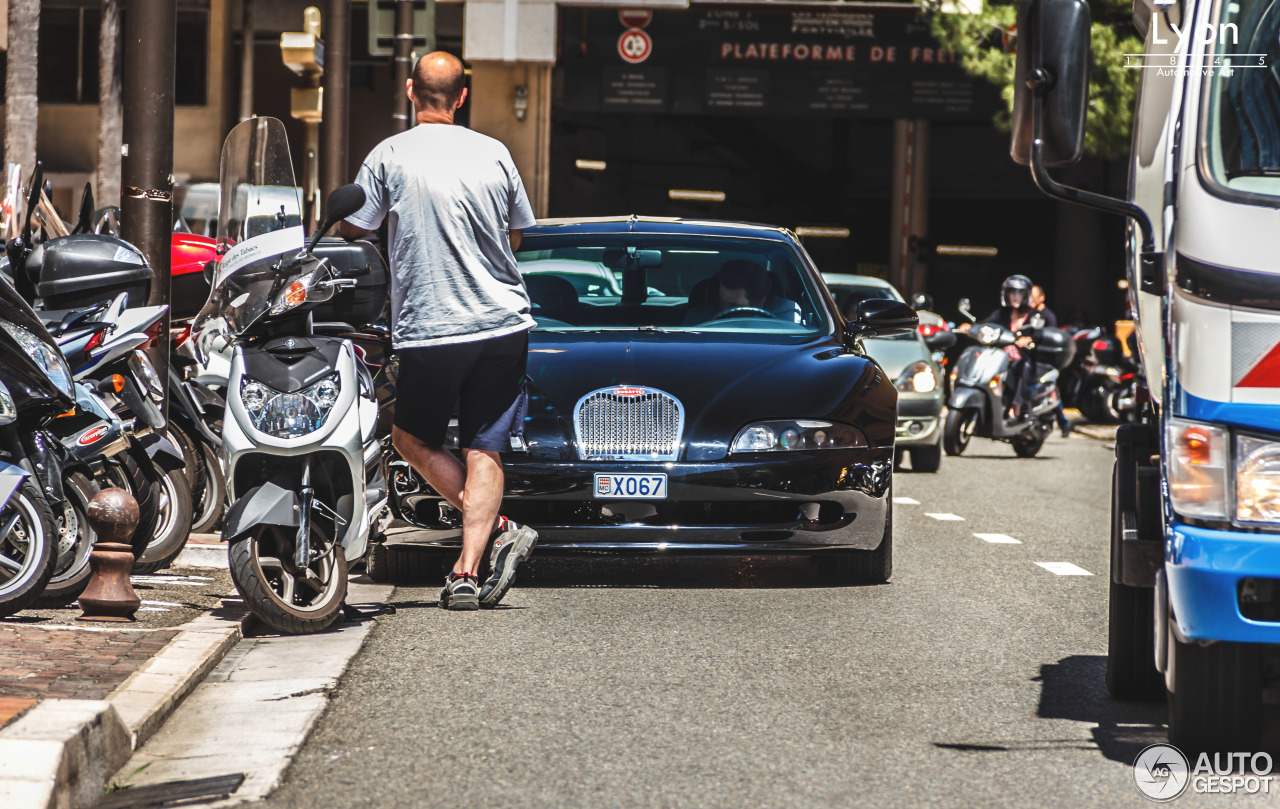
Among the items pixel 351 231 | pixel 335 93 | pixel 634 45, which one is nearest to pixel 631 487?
pixel 351 231

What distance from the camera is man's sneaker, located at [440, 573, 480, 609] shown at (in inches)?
262

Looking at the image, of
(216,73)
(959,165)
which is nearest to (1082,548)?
(216,73)

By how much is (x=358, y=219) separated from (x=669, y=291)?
7.29 feet

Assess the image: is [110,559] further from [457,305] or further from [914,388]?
[914,388]

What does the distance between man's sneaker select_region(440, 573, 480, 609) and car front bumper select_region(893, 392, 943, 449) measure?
817cm

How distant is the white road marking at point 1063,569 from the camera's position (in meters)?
8.38

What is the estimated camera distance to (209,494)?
8422 mm

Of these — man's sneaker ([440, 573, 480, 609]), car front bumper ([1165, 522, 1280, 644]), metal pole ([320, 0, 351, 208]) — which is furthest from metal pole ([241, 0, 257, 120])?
car front bumper ([1165, 522, 1280, 644])

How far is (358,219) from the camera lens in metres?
6.52

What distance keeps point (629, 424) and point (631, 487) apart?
28 centimetres

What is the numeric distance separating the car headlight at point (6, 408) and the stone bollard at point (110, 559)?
39 centimetres

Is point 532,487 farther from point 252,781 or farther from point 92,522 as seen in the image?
point 252,781

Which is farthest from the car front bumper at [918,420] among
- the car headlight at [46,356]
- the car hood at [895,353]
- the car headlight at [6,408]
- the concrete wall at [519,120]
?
the concrete wall at [519,120]

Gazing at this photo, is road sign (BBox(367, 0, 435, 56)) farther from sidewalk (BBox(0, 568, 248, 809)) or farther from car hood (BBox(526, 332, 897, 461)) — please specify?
sidewalk (BBox(0, 568, 248, 809))
